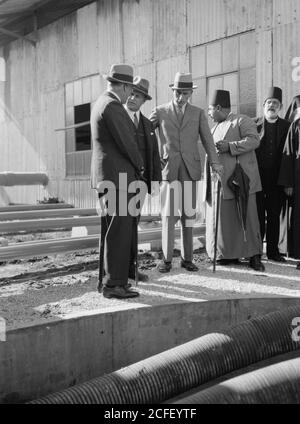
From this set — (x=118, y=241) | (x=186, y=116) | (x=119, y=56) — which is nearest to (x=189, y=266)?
(x=118, y=241)

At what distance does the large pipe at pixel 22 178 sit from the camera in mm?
12000

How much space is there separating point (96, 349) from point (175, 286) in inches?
45.0

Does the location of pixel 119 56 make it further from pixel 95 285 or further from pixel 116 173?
pixel 116 173

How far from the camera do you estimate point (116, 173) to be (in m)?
3.84

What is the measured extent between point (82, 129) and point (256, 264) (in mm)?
8109

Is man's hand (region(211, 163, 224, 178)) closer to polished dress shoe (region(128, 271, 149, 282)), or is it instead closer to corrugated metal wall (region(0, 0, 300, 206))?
polished dress shoe (region(128, 271, 149, 282))

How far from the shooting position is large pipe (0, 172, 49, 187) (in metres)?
12.0

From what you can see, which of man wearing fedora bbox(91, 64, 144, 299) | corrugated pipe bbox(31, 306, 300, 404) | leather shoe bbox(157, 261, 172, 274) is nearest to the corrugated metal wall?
leather shoe bbox(157, 261, 172, 274)

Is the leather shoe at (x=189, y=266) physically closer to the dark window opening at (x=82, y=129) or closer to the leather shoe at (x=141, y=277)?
the leather shoe at (x=141, y=277)

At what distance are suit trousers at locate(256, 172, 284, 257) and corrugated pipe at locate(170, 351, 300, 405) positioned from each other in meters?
2.92

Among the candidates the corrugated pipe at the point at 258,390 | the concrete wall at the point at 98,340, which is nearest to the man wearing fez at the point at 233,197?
the concrete wall at the point at 98,340

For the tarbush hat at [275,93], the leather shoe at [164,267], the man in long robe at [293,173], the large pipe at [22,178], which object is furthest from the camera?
the large pipe at [22,178]

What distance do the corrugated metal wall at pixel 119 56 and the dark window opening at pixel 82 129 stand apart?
0.31 m
